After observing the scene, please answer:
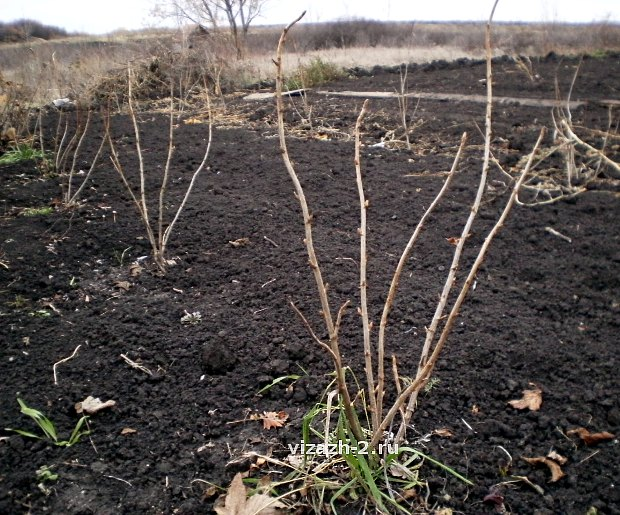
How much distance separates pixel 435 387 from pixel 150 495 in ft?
3.46

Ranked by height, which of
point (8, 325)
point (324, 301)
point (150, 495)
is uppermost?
point (324, 301)

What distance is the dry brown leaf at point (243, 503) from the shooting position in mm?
1417

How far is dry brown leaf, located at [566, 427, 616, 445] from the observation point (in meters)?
1.73

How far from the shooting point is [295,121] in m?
6.91

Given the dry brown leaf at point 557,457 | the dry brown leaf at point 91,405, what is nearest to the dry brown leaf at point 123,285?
the dry brown leaf at point 91,405

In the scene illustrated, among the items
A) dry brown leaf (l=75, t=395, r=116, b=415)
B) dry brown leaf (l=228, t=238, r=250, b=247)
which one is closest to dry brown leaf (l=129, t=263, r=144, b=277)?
dry brown leaf (l=228, t=238, r=250, b=247)

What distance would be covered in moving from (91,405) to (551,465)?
1544mm

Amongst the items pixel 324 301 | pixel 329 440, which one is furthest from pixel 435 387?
pixel 324 301

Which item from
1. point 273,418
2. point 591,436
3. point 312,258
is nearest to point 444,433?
point 591,436

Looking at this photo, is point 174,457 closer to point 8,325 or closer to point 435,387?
point 435,387

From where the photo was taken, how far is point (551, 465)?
1.62 m

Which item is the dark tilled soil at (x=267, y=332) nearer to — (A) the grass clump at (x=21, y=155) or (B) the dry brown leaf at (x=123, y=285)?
(B) the dry brown leaf at (x=123, y=285)

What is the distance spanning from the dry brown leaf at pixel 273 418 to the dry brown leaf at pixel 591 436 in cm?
96

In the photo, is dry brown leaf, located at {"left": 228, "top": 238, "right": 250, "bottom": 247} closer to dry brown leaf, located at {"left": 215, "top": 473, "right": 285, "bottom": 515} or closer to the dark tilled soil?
the dark tilled soil
